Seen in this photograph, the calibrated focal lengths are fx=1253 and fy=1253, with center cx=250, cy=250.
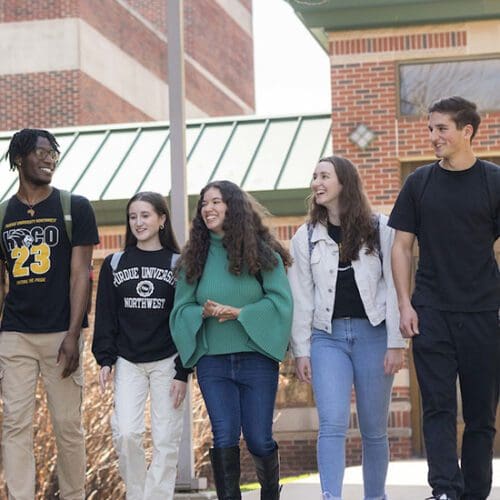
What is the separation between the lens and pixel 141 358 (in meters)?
7.02

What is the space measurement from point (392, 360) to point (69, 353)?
1793 millimetres

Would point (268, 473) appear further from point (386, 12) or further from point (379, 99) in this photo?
point (386, 12)

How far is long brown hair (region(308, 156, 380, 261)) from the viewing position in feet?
A: 22.6

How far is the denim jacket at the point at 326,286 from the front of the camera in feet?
22.3

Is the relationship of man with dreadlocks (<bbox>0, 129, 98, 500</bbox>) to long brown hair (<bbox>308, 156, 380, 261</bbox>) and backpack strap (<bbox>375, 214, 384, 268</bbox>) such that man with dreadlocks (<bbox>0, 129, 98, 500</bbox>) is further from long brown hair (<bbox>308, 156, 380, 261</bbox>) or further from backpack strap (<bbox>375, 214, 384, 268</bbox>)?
backpack strap (<bbox>375, 214, 384, 268</bbox>)

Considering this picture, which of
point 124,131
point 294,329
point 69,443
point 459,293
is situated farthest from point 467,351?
point 124,131

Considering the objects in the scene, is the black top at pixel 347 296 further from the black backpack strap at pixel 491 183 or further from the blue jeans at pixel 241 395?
the black backpack strap at pixel 491 183

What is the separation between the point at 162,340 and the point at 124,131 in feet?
45.2

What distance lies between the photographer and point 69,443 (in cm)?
716

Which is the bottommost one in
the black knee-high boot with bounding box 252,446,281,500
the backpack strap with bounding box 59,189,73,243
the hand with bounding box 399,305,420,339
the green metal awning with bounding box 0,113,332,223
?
the black knee-high boot with bounding box 252,446,281,500

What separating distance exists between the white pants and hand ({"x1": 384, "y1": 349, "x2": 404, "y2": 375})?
3.95 feet

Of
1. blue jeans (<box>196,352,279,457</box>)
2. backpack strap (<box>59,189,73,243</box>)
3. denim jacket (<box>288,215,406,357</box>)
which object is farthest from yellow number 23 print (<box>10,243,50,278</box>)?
denim jacket (<box>288,215,406,357</box>)

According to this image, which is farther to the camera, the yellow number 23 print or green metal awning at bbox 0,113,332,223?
green metal awning at bbox 0,113,332,223

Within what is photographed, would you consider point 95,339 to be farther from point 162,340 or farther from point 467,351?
point 467,351
